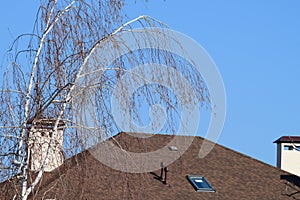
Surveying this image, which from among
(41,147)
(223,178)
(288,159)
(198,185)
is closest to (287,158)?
(288,159)

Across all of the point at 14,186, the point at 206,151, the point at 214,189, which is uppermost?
the point at 206,151

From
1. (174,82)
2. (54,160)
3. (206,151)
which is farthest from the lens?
(206,151)

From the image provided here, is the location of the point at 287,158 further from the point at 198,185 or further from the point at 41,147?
the point at 41,147

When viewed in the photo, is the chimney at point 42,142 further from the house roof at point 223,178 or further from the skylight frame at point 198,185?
the skylight frame at point 198,185

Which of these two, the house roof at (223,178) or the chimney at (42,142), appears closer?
the chimney at (42,142)

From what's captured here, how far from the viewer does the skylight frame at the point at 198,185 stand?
74.7 ft

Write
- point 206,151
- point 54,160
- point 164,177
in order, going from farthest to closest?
point 206,151 < point 164,177 < point 54,160

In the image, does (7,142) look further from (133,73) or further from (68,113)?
(133,73)

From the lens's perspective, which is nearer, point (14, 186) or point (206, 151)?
point (14, 186)

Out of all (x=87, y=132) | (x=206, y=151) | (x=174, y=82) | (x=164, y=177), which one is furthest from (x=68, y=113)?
(x=206, y=151)

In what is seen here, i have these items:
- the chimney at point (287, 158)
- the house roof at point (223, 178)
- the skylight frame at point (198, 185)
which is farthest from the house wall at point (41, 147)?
the chimney at point (287, 158)

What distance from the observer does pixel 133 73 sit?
7332 mm

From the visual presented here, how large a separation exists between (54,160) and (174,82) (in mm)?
1455

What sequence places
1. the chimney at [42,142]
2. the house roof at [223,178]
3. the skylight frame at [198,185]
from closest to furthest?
the chimney at [42,142] → the house roof at [223,178] → the skylight frame at [198,185]
